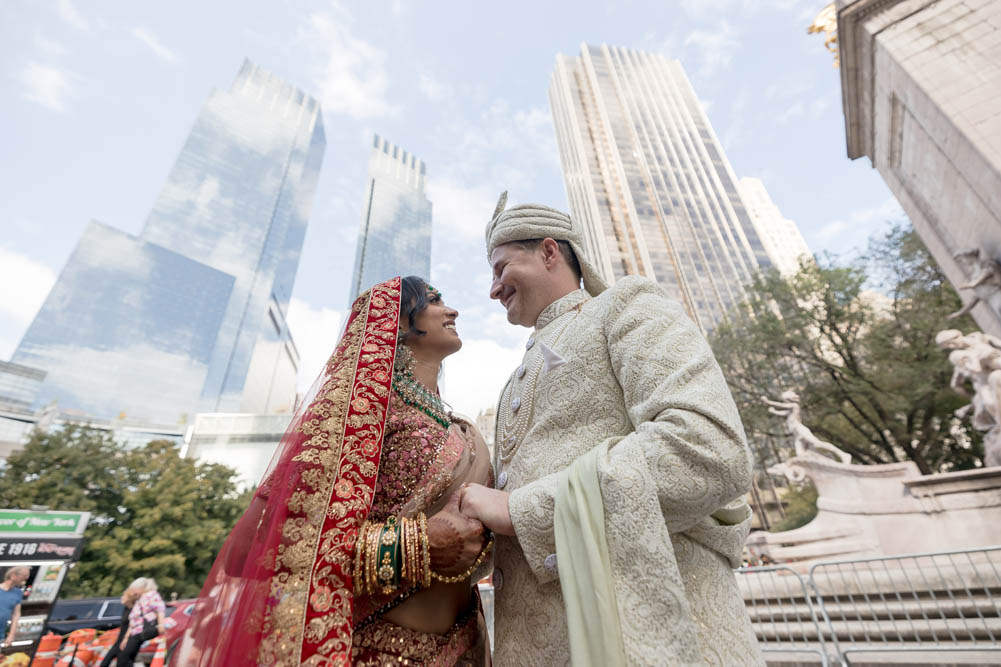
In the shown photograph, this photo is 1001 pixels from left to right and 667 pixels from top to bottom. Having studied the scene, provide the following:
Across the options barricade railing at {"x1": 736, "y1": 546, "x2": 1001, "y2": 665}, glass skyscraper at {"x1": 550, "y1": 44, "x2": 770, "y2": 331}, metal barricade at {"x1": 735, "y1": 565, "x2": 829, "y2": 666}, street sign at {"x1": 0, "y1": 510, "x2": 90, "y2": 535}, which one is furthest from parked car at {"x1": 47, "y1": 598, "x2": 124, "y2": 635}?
glass skyscraper at {"x1": 550, "y1": 44, "x2": 770, "y2": 331}

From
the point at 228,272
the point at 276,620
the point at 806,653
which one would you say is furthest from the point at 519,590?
the point at 228,272

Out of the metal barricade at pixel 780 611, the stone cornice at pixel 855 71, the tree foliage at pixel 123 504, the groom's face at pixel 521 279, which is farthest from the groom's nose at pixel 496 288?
the tree foliage at pixel 123 504

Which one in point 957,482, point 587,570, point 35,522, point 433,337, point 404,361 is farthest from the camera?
point 957,482

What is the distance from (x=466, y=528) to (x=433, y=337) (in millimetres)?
938

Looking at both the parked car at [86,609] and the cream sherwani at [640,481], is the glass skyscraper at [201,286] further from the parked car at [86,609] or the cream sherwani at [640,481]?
the cream sherwani at [640,481]

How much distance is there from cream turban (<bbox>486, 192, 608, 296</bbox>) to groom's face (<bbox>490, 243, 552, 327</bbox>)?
0.06 meters

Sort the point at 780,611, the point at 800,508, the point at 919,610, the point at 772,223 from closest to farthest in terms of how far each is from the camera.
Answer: the point at 919,610
the point at 780,611
the point at 800,508
the point at 772,223

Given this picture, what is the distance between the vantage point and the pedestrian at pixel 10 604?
234 inches

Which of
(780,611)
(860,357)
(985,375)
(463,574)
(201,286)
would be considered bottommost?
→ (780,611)

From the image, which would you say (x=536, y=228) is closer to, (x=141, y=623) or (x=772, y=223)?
(x=141, y=623)

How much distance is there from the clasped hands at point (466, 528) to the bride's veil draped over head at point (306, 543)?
9.3 inches

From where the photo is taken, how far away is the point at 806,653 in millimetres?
4965

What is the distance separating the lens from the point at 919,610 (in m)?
4.97

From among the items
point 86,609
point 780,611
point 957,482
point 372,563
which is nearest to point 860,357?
point 957,482
